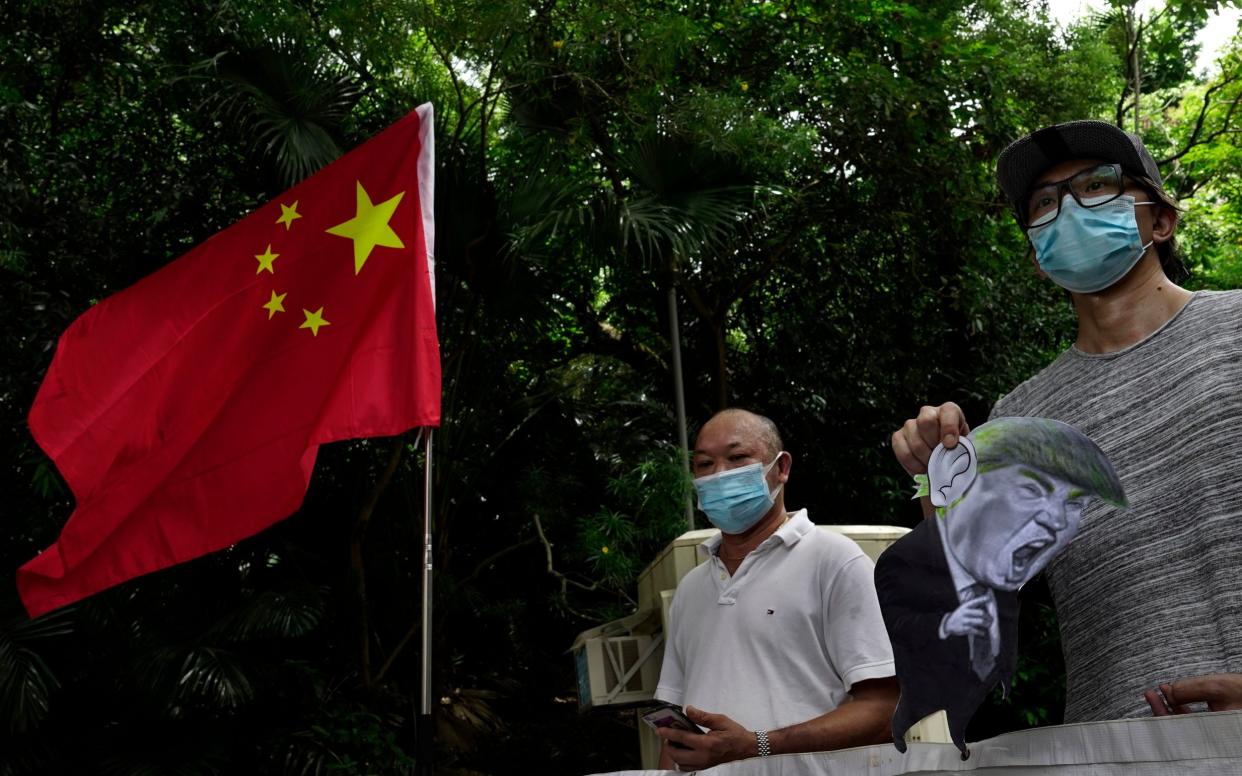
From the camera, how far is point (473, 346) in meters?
8.06

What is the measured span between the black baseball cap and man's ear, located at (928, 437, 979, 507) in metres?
0.61


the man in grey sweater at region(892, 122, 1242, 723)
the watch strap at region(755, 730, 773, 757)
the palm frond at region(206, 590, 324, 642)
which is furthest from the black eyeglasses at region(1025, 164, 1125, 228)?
the palm frond at region(206, 590, 324, 642)

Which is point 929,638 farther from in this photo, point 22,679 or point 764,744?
point 22,679

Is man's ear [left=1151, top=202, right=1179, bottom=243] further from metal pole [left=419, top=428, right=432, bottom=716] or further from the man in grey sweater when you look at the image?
metal pole [left=419, top=428, right=432, bottom=716]

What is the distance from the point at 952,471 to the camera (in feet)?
4.70

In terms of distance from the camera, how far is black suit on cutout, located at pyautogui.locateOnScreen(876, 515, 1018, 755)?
4.48ft

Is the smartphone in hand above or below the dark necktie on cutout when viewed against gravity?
below

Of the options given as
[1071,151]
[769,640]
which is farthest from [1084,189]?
[769,640]

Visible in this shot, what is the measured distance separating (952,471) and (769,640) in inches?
60.3

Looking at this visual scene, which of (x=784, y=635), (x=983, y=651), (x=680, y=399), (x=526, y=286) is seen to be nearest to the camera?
(x=983, y=651)

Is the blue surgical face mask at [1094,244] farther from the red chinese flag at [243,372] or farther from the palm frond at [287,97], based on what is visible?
the palm frond at [287,97]

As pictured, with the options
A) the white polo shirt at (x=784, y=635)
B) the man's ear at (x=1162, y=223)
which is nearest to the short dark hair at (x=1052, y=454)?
the man's ear at (x=1162, y=223)

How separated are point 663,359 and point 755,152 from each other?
271 centimetres

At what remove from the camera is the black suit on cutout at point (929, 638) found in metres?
1.37
